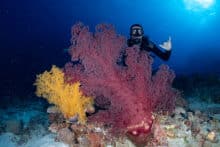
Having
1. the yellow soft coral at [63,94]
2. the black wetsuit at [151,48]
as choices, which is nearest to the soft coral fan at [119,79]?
the yellow soft coral at [63,94]

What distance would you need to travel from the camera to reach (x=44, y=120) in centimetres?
973

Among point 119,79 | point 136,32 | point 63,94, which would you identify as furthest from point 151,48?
point 63,94

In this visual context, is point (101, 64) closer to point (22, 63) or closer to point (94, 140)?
point (94, 140)

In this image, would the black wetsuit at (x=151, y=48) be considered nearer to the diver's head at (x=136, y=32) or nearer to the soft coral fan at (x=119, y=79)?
the diver's head at (x=136, y=32)

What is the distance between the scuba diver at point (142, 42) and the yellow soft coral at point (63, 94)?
66.2 inches

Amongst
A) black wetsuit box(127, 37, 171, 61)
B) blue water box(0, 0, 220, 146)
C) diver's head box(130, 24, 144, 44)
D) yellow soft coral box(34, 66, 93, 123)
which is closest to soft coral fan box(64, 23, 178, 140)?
yellow soft coral box(34, 66, 93, 123)

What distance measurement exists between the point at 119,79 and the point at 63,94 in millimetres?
1445

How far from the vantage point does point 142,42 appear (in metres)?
8.03

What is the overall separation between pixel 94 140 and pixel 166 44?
2.84 meters

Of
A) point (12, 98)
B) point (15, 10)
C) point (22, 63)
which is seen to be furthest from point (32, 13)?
point (12, 98)

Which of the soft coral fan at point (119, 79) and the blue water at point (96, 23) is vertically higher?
the blue water at point (96, 23)

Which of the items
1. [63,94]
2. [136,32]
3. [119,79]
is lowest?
[63,94]

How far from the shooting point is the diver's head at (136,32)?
7539 mm

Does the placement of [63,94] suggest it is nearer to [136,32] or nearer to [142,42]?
[136,32]
